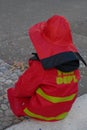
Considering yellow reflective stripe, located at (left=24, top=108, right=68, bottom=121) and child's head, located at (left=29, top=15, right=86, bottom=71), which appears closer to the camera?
child's head, located at (left=29, top=15, right=86, bottom=71)

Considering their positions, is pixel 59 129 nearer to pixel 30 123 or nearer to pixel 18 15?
pixel 30 123

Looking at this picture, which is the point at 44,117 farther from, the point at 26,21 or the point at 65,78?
the point at 26,21

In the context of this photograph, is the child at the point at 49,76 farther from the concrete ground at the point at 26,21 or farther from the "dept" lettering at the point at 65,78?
the concrete ground at the point at 26,21

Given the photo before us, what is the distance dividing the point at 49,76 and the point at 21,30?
270cm

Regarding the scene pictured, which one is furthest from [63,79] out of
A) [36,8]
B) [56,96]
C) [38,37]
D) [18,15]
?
[36,8]

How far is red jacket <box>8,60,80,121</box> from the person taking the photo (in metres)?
2.80

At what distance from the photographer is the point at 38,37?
108 inches

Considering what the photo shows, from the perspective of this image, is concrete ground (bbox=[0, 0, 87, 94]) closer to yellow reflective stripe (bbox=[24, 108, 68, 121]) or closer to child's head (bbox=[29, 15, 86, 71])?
yellow reflective stripe (bbox=[24, 108, 68, 121])

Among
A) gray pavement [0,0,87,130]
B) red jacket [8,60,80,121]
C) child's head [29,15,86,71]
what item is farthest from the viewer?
gray pavement [0,0,87,130]

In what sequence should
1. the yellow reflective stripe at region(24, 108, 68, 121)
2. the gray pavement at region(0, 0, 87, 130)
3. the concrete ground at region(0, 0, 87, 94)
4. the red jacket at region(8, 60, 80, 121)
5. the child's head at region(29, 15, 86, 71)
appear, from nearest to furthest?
the child's head at region(29, 15, 86, 71) < the red jacket at region(8, 60, 80, 121) < the yellow reflective stripe at region(24, 108, 68, 121) < the gray pavement at region(0, 0, 87, 130) < the concrete ground at region(0, 0, 87, 94)

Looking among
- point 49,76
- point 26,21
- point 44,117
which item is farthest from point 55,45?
point 26,21

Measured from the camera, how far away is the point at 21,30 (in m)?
5.38

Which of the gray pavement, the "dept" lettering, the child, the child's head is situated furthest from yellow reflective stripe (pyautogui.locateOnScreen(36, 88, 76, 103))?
the gray pavement

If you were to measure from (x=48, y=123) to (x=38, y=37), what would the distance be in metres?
0.82
